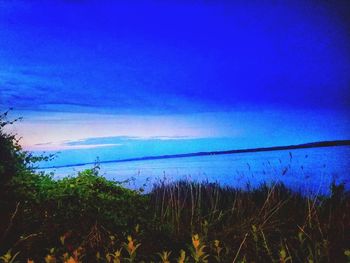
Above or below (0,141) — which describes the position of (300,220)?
below

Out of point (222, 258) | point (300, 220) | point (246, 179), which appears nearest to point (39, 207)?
point (222, 258)

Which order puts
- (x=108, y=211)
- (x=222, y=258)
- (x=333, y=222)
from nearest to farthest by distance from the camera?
(x=222, y=258) → (x=333, y=222) → (x=108, y=211)

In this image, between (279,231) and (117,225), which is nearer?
(279,231)

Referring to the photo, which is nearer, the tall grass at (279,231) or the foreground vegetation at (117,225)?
the tall grass at (279,231)

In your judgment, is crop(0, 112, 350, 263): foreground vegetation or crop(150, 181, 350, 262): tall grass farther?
crop(0, 112, 350, 263): foreground vegetation

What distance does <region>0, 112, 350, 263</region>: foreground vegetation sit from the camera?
362 cm

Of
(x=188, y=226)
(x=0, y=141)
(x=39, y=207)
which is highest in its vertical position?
(x=0, y=141)

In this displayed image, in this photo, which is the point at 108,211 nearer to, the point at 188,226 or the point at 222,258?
the point at 188,226

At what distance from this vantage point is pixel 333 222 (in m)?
4.40

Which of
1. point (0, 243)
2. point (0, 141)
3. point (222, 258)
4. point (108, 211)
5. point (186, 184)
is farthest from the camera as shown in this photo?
point (186, 184)

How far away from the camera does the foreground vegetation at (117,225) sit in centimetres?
362

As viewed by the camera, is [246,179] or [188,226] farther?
[246,179]

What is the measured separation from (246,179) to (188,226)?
8.16 feet

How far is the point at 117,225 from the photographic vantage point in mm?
4680
